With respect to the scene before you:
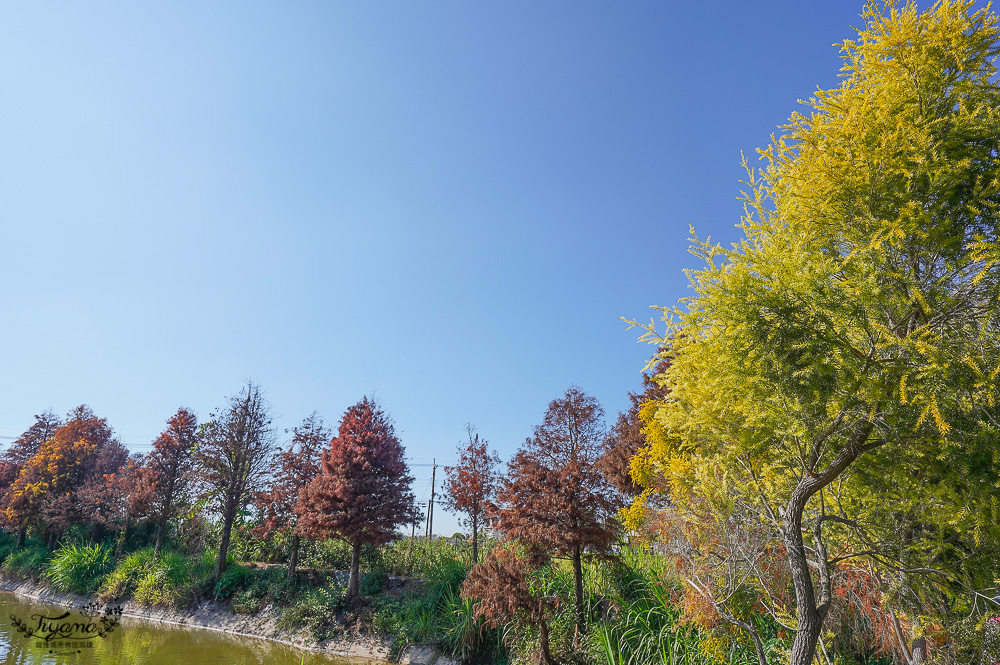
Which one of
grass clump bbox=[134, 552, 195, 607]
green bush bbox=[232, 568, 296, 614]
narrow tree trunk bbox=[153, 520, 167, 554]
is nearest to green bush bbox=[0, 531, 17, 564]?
narrow tree trunk bbox=[153, 520, 167, 554]

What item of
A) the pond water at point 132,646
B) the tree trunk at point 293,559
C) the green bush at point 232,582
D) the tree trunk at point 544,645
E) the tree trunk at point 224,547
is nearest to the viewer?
the tree trunk at point 544,645

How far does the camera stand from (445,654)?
11586mm

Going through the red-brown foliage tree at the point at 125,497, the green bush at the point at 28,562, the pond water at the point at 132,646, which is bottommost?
the pond water at the point at 132,646

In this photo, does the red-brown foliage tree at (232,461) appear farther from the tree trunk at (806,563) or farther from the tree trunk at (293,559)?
the tree trunk at (806,563)

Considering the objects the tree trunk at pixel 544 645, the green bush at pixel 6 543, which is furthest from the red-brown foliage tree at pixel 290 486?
the green bush at pixel 6 543

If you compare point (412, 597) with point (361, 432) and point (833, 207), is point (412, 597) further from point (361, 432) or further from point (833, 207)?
point (833, 207)

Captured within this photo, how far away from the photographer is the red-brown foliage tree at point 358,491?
1370 centimetres

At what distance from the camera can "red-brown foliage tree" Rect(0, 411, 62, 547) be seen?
2755 cm

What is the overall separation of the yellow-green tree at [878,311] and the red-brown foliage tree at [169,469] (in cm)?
2008

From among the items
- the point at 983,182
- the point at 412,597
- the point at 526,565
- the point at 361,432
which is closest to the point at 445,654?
the point at 412,597

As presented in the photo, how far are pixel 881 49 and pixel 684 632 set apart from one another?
8.94 m

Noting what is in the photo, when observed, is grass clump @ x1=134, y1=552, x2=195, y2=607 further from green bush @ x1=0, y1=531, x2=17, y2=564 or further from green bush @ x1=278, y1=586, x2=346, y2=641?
green bush @ x1=0, y1=531, x2=17, y2=564

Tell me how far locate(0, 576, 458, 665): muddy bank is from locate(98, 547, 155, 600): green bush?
2.11ft

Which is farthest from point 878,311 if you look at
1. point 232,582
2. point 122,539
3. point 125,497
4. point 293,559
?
point 122,539
